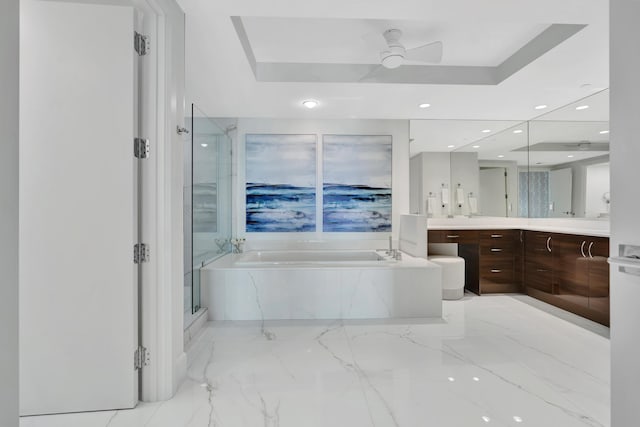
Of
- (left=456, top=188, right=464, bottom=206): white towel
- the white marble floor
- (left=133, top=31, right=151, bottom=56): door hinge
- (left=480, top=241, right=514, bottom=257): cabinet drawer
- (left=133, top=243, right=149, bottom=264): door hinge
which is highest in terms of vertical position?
(left=133, top=31, right=151, bottom=56): door hinge

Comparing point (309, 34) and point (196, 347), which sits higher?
point (309, 34)

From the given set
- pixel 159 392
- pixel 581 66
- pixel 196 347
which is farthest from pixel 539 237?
pixel 159 392

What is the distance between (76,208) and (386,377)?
1951mm

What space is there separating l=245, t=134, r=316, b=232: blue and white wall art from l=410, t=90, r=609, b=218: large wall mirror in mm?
1383

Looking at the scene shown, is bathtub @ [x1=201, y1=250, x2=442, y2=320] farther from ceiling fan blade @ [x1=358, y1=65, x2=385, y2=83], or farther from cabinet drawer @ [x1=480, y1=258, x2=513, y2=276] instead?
ceiling fan blade @ [x1=358, y1=65, x2=385, y2=83]

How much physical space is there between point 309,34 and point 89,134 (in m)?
1.73

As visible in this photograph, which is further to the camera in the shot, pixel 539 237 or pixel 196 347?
pixel 539 237

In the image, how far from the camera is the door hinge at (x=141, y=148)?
1836mm

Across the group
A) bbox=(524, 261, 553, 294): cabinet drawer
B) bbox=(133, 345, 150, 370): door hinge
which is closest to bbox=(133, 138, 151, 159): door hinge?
bbox=(133, 345, 150, 370): door hinge

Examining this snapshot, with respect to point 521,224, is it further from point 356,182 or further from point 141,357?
point 141,357

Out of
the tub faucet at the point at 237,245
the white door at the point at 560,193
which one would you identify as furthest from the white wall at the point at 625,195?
the tub faucet at the point at 237,245

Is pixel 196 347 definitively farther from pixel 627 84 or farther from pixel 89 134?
pixel 627 84

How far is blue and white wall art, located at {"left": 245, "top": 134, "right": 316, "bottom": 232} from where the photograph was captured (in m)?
4.48

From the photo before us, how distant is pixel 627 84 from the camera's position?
105cm
